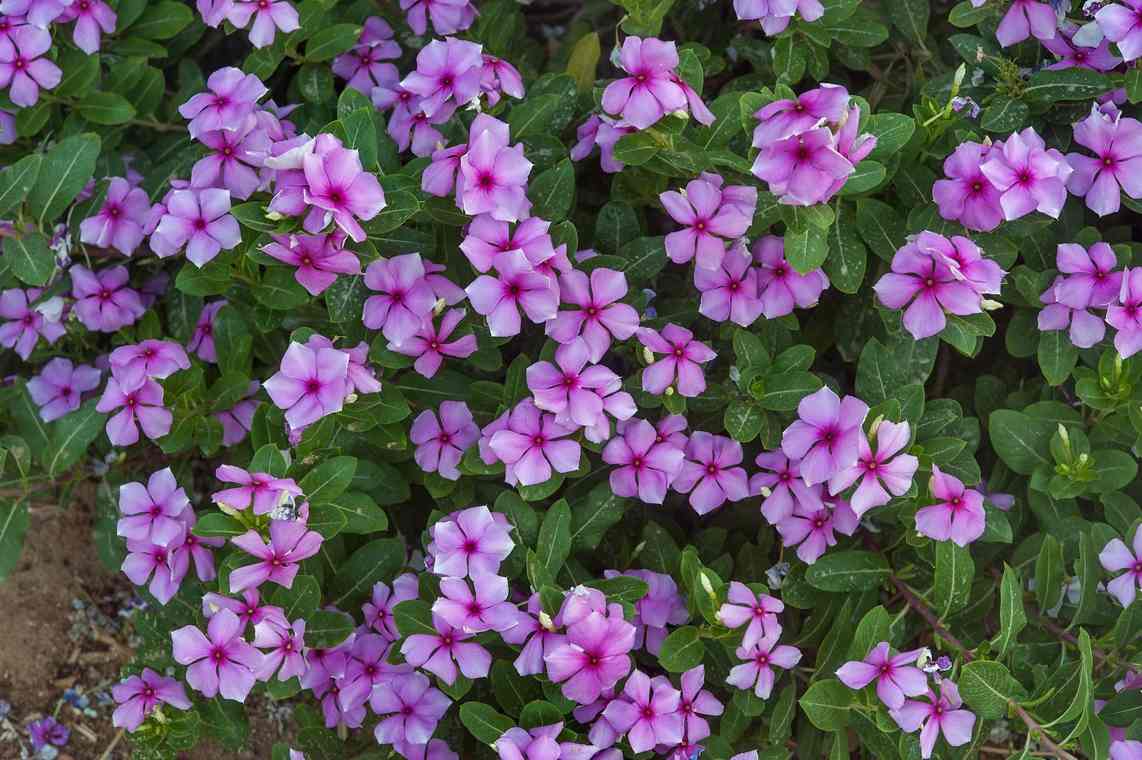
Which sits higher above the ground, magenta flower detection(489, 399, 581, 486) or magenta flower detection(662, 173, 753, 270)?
magenta flower detection(662, 173, 753, 270)

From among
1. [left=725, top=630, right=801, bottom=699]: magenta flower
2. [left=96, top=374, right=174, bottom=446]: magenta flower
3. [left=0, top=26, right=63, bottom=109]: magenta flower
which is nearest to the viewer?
[left=725, top=630, right=801, bottom=699]: magenta flower

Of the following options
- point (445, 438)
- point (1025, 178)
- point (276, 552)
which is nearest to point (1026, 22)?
point (1025, 178)

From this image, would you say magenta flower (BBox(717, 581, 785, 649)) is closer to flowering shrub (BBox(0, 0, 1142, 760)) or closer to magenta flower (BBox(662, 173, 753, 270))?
flowering shrub (BBox(0, 0, 1142, 760))

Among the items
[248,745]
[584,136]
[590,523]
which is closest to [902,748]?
[590,523]

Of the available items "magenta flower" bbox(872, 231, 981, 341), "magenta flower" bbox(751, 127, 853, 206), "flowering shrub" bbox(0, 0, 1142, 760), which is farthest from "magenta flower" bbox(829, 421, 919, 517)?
"magenta flower" bbox(751, 127, 853, 206)

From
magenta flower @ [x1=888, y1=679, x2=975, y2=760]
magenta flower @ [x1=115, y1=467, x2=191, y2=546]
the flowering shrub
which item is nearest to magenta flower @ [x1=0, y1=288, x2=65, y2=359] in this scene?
the flowering shrub

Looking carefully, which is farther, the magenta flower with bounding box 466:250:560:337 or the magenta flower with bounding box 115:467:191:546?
the magenta flower with bounding box 115:467:191:546

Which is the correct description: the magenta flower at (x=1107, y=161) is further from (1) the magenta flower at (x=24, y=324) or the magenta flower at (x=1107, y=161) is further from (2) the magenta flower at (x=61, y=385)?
(2) the magenta flower at (x=61, y=385)

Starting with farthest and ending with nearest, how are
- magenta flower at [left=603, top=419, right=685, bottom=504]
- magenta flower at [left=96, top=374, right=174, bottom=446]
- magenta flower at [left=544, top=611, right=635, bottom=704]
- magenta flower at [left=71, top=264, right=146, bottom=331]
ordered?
magenta flower at [left=71, top=264, right=146, bottom=331], magenta flower at [left=96, top=374, right=174, bottom=446], magenta flower at [left=603, top=419, right=685, bottom=504], magenta flower at [left=544, top=611, right=635, bottom=704]

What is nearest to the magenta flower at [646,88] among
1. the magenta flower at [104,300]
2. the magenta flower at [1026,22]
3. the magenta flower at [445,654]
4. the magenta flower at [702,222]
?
the magenta flower at [702,222]

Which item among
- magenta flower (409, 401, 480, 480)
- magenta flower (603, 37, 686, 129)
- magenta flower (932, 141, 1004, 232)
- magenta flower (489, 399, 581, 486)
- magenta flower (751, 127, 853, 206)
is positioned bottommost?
magenta flower (409, 401, 480, 480)
